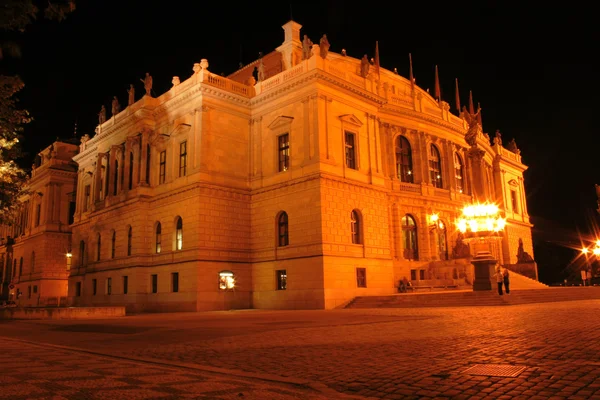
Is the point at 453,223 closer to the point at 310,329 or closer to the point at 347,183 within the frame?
the point at 347,183

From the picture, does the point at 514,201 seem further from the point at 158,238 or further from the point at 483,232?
the point at 158,238

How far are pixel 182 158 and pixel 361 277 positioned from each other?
618 inches

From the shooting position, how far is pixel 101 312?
27562mm

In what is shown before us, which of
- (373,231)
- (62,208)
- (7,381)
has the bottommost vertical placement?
(7,381)

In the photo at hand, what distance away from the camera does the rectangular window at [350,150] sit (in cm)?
3669

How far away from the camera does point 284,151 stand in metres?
36.9

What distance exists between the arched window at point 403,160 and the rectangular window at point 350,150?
879cm

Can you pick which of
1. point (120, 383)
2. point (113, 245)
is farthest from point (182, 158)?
point (120, 383)

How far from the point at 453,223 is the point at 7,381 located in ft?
139

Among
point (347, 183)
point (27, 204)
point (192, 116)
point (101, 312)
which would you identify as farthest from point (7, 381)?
point (27, 204)

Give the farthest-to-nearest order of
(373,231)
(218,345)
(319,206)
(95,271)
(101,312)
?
(95,271) < (373,231) < (319,206) < (101,312) < (218,345)

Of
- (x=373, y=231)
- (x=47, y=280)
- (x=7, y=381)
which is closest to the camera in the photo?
(x=7, y=381)

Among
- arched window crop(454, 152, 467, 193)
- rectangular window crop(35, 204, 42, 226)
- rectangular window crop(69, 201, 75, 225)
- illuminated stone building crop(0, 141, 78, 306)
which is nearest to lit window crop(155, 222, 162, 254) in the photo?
illuminated stone building crop(0, 141, 78, 306)

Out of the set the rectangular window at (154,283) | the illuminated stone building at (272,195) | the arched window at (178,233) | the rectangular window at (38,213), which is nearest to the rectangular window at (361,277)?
the illuminated stone building at (272,195)
